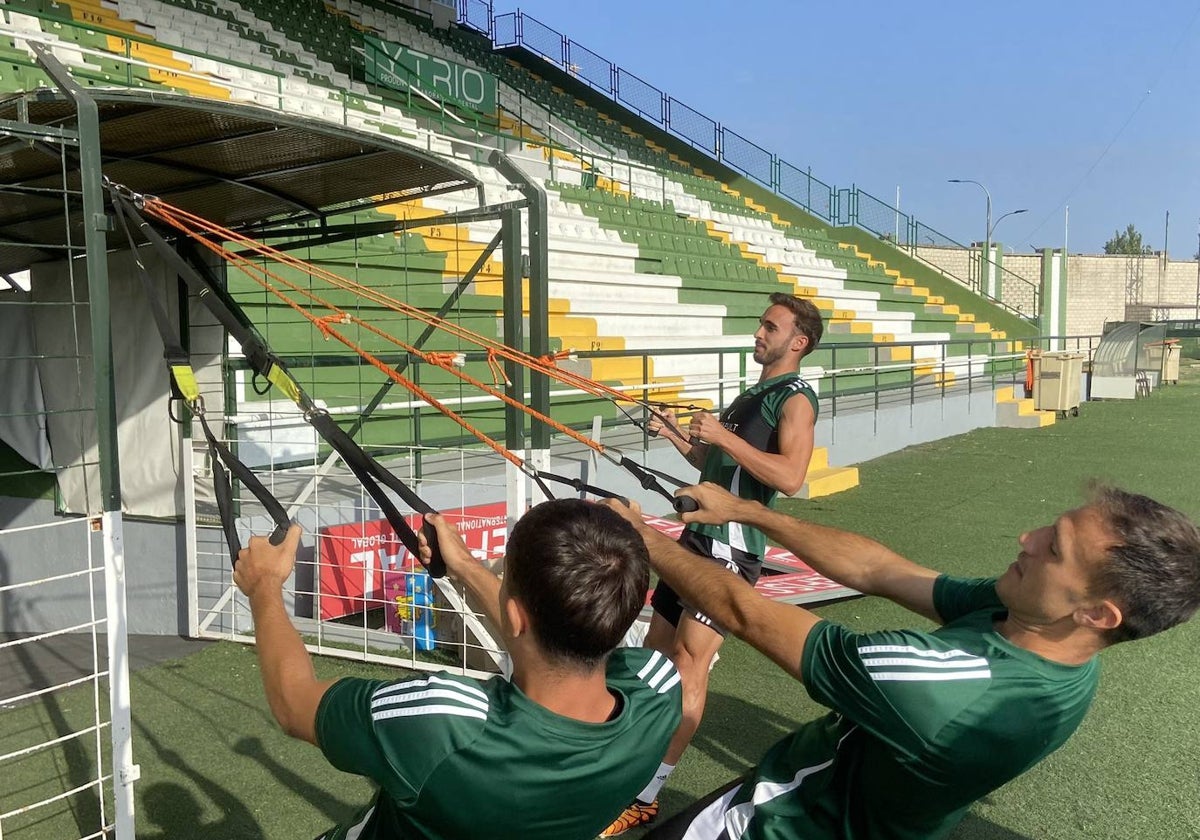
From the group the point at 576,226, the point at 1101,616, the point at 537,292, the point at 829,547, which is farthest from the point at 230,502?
the point at 576,226

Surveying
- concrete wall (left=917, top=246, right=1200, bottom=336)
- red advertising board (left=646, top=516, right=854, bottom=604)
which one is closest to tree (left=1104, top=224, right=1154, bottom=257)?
concrete wall (left=917, top=246, right=1200, bottom=336)

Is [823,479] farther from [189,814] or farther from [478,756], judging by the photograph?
[478,756]

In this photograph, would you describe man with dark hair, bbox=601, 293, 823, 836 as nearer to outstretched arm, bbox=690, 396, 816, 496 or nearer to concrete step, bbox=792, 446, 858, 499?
outstretched arm, bbox=690, 396, 816, 496

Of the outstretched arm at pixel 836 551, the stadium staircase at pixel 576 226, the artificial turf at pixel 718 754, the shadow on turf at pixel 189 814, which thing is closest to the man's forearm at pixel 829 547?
the outstretched arm at pixel 836 551

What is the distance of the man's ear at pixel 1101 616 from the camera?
1405 mm

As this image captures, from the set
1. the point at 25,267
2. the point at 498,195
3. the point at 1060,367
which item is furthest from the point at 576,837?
the point at 1060,367

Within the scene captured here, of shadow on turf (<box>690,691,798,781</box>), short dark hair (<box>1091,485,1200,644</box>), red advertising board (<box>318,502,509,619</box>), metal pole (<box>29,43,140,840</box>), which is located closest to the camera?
short dark hair (<box>1091,485,1200,644</box>)

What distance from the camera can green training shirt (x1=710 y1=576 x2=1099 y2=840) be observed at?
1.41m

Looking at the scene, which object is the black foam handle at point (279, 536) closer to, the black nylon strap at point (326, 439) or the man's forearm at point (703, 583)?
the black nylon strap at point (326, 439)

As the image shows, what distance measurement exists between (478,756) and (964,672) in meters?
0.77

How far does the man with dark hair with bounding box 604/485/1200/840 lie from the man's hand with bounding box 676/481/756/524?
A: 395 mm

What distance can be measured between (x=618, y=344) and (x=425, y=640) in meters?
6.16

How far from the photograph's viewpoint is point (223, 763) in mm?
3256

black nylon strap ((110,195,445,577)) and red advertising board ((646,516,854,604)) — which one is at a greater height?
black nylon strap ((110,195,445,577))
